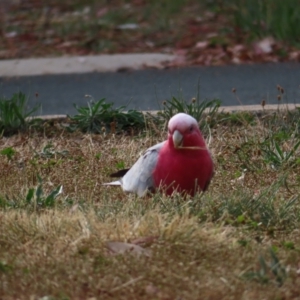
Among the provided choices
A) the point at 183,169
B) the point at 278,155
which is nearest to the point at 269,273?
the point at 183,169

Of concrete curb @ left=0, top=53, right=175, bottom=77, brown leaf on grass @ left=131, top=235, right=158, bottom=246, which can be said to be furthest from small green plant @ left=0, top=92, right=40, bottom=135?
concrete curb @ left=0, top=53, right=175, bottom=77

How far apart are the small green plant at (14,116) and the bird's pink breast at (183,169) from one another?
6.22 feet

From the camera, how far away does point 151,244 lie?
3410 mm

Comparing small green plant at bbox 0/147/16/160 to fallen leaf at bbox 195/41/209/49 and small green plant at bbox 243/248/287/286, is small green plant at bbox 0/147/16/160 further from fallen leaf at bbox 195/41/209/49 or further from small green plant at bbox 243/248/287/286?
fallen leaf at bbox 195/41/209/49

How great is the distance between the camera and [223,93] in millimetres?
7625

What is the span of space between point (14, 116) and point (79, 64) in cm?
347

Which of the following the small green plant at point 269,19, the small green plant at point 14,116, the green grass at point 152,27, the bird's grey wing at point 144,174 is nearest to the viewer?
the bird's grey wing at point 144,174

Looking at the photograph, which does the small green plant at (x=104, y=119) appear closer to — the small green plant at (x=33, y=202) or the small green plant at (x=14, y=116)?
the small green plant at (x=14, y=116)

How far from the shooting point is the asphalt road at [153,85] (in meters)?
7.43

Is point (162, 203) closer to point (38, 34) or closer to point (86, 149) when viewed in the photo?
point (86, 149)

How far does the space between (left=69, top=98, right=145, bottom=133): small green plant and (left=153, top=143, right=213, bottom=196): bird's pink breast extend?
174 centimetres

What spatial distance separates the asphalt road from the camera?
7.43 metres

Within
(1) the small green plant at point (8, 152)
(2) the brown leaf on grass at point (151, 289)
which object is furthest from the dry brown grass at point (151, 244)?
(1) the small green plant at point (8, 152)

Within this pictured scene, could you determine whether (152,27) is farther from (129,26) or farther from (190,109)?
(190,109)
